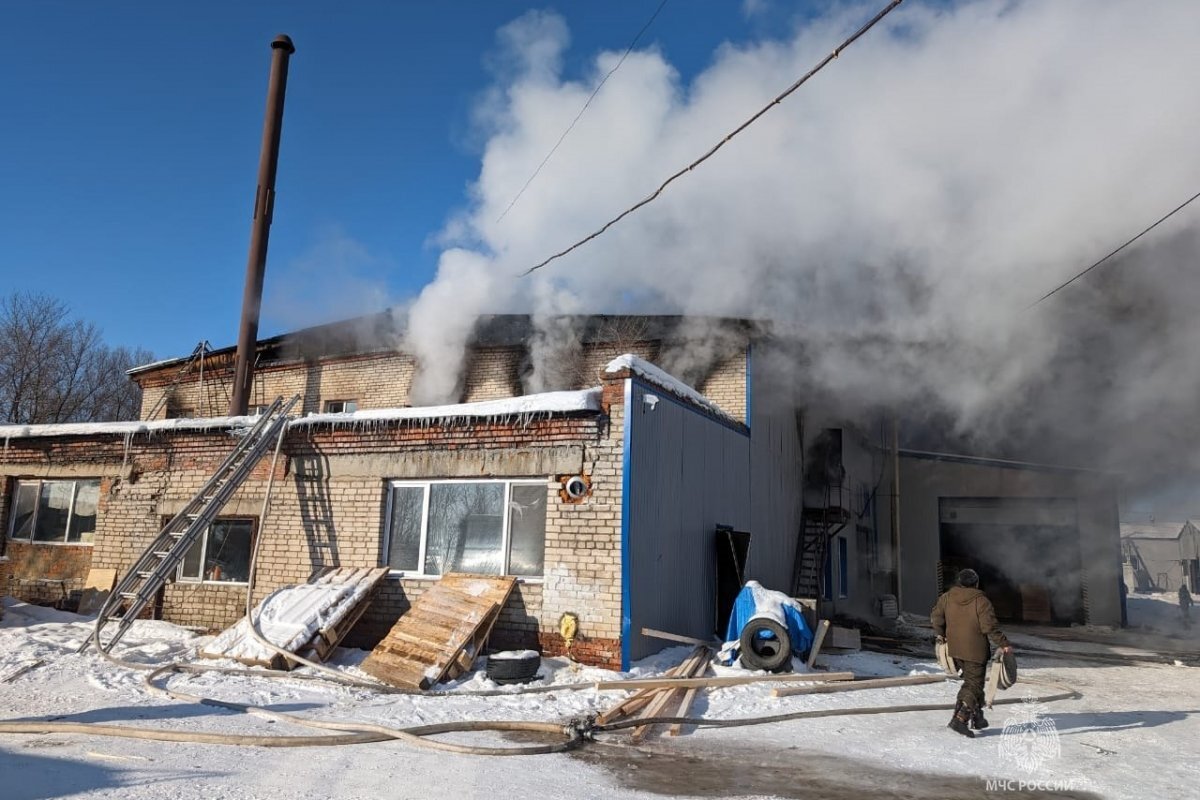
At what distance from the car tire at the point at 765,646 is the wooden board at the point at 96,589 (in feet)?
29.4

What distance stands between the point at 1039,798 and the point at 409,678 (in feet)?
17.8

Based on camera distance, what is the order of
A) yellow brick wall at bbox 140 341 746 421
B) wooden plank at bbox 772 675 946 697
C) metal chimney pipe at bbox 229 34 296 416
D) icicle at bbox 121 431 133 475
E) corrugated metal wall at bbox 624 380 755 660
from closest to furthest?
wooden plank at bbox 772 675 946 697 < corrugated metal wall at bbox 624 380 755 660 < icicle at bbox 121 431 133 475 < yellow brick wall at bbox 140 341 746 421 < metal chimney pipe at bbox 229 34 296 416

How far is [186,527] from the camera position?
10766 millimetres

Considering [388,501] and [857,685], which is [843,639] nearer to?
[857,685]

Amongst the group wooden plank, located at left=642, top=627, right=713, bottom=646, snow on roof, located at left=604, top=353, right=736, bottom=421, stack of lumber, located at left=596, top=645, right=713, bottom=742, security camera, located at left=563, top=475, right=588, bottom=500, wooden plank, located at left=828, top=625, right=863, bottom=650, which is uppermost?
snow on roof, located at left=604, top=353, right=736, bottom=421

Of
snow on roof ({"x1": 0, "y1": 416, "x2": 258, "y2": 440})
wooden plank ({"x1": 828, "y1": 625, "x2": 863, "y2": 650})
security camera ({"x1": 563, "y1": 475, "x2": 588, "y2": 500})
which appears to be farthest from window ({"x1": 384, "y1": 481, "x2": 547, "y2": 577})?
wooden plank ({"x1": 828, "y1": 625, "x2": 863, "y2": 650})

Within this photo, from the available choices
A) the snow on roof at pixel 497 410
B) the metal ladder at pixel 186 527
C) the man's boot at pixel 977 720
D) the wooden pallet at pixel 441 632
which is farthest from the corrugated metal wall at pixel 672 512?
the metal ladder at pixel 186 527

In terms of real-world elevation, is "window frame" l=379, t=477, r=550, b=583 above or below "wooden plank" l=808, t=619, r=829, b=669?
above

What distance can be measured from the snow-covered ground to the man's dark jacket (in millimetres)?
641

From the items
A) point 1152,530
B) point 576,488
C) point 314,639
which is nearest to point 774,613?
point 576,488

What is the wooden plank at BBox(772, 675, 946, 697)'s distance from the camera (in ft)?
24.7

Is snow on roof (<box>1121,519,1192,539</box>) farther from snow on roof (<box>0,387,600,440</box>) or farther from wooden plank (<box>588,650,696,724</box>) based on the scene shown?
wooden plank (<box>588,650,696,724</box>)

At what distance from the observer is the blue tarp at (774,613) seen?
8922mm

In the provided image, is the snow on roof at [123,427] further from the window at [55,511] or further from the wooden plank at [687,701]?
the wooden plank at [687,701]
